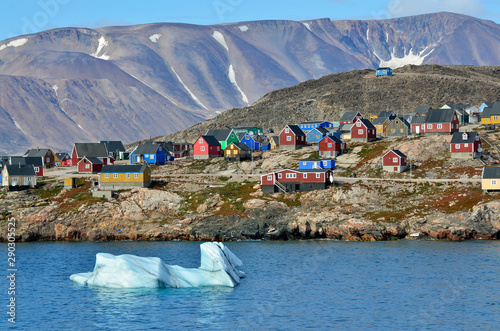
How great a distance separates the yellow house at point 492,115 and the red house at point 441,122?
10125 mm

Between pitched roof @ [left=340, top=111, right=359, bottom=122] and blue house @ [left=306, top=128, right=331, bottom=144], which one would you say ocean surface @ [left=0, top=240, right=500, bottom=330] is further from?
pitched roof @ [left=340, top=111, right=359, bottom=122]

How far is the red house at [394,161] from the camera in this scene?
126 meters

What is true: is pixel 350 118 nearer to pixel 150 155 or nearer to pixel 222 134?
pixel 222 134

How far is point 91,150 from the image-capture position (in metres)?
170

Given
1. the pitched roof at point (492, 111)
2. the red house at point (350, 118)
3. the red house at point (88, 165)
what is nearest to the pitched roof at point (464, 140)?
the pitched roof at point (492, 111)

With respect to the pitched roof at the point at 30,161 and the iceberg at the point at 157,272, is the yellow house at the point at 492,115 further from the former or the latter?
the pitched roof at the point at 30,161

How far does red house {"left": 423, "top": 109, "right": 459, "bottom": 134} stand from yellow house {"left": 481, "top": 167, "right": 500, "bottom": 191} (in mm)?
37254

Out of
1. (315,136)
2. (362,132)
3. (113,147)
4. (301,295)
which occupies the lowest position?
(301,295)

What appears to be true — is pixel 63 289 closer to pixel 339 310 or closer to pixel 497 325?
pixel 339 310

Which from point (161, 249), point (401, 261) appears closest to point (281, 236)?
point (161, 249)

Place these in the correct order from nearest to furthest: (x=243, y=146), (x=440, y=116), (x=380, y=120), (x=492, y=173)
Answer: (x=492, y=173), (x=440, y=116), (x=243, y=146), (x=380, y=120)

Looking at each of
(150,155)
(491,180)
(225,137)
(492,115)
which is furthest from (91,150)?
(491,180)

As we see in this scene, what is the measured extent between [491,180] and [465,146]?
2013 cm

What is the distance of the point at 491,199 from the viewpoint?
103 metres
